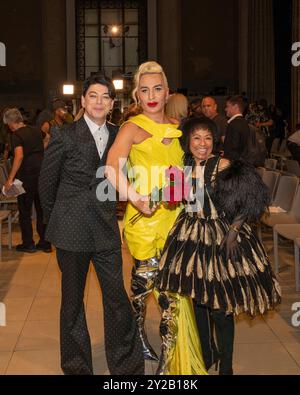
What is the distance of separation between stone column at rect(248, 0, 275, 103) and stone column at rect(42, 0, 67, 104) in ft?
21.0

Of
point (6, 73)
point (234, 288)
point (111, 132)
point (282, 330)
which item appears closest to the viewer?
point (234, 288)

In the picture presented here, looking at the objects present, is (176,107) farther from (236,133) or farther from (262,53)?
(262,53)

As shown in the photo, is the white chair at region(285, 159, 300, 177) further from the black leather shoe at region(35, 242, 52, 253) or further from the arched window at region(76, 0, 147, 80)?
A: the arched window at region(76, 0, 147, 80)

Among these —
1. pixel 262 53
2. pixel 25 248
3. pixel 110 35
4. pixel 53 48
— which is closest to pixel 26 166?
pixel 25 248

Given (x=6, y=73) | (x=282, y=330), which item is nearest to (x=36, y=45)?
(x=6, y=73)

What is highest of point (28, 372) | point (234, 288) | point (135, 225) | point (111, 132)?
point (111, 132)

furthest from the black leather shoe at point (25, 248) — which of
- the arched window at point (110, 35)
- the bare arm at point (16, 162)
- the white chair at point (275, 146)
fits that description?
the arched window at point (110, 35)

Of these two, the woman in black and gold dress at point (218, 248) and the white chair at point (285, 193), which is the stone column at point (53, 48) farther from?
the woman in black and gold dress at point (218, 248)

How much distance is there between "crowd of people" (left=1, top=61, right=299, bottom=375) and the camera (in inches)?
180

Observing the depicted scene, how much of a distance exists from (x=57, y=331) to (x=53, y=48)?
2251 cm

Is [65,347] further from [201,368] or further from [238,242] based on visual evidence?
[238,242]

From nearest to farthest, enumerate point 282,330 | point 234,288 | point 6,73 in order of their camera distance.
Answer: point 234,288
point 282,330
point 6,73

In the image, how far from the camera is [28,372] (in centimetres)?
511

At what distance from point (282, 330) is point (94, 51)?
2521 centimetres
